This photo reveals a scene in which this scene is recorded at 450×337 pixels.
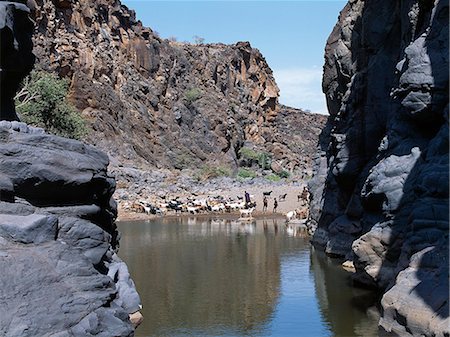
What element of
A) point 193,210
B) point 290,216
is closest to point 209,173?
point 193,210

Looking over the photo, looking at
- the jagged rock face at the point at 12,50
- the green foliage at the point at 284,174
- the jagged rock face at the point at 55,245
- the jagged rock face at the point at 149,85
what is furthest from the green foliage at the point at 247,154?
the jagged rock face at the point at 55,245

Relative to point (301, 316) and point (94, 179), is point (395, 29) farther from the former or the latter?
point (94, 179)

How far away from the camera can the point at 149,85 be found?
224ft

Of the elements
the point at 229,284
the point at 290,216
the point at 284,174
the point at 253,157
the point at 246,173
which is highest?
the point at 253,157

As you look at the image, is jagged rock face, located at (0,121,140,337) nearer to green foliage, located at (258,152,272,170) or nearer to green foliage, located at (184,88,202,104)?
green foliage, located at (184,88,202,104)

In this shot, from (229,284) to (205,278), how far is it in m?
1.13

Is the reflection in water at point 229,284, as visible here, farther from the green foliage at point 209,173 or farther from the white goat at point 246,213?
the green foliage at point 209,173

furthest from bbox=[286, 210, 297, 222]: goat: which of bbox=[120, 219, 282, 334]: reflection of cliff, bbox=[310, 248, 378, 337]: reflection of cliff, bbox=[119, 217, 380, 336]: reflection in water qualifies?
bbox=[310, 248, 378, 337]: reflection of cliff

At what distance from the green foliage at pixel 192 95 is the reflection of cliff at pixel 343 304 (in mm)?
56493

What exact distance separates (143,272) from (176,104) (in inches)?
2179

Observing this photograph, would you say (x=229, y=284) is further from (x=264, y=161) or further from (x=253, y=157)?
(x=264, y=161)

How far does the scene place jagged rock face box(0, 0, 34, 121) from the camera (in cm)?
1080

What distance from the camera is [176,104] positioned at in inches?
2867

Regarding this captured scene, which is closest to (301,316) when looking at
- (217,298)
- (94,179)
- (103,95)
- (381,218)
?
(217,298)
